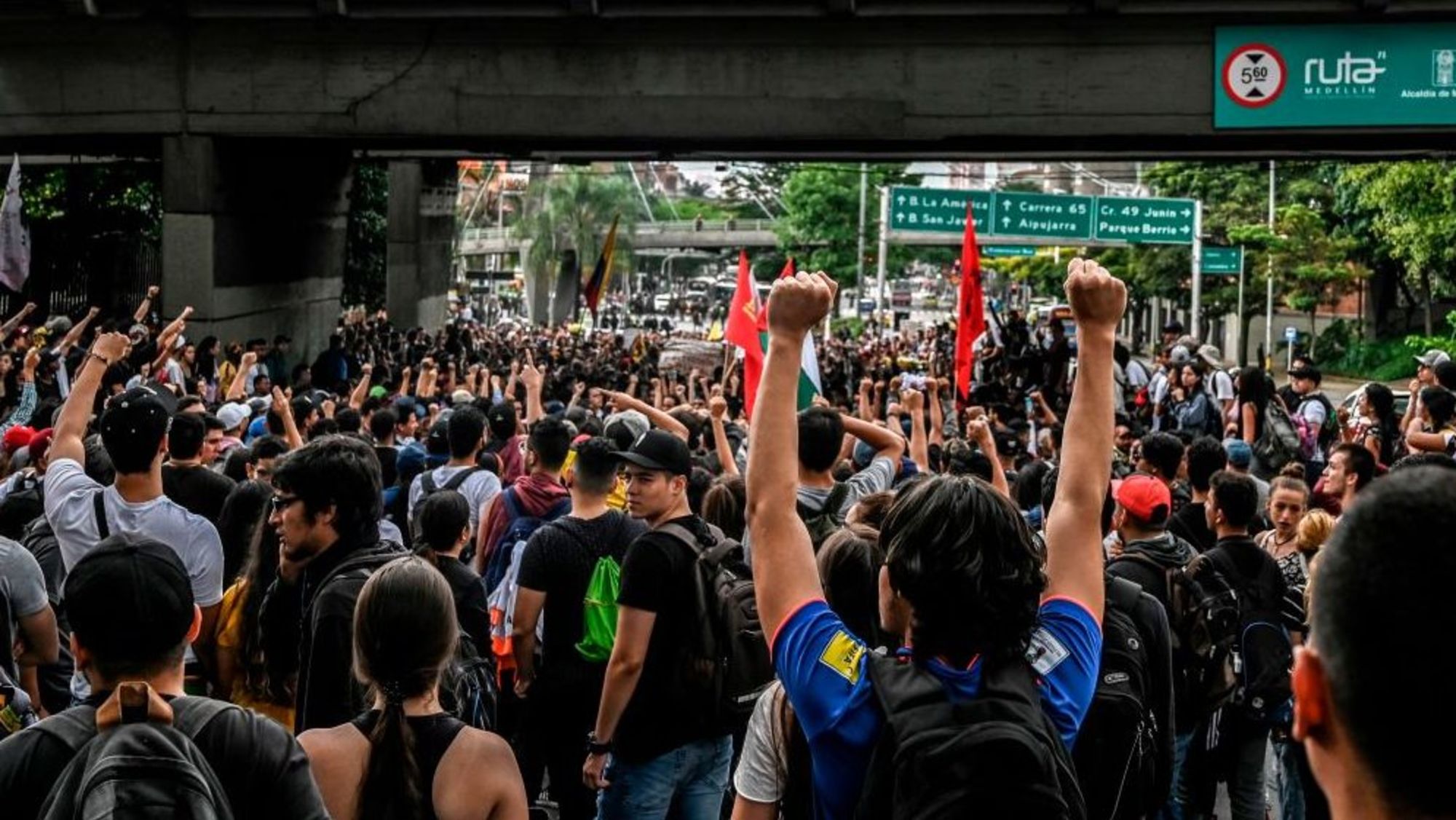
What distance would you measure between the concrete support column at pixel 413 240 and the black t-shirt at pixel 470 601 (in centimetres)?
2511

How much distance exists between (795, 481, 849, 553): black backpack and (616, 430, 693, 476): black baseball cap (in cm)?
58

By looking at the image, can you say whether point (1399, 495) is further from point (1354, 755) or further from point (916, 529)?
point (916, 529)

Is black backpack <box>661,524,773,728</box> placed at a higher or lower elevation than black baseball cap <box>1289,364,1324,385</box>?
lower

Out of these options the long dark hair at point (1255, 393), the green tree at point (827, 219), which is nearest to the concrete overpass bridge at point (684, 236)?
the green tree at point (827, 219)

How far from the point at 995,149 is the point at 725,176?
90976 millimetres

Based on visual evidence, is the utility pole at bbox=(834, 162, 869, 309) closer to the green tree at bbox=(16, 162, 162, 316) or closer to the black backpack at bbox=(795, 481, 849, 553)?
the green tree at bbox=(16, 162, 162, 316)

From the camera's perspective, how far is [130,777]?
2939 mm

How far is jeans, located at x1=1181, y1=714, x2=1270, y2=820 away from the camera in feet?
23.2

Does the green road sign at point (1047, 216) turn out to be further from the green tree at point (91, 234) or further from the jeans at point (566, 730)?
the jeans at point (566, 730)

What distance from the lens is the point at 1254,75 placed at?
19.0 m

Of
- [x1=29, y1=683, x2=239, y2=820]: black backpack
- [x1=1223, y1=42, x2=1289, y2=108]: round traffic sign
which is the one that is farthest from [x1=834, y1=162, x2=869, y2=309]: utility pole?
[x1=29, y1=683, x2=239, y2=820]: black backpack

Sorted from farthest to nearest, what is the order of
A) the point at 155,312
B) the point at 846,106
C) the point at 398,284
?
1. the point at 398,284
2. the point at 155,312
3. the point at 846,106

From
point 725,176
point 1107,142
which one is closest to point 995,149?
point 1107,142

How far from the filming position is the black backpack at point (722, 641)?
586 centimetres
